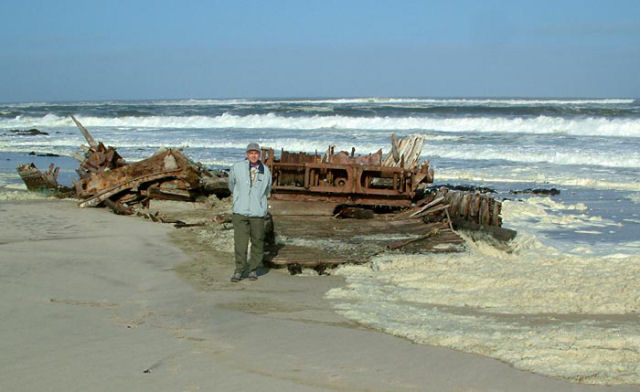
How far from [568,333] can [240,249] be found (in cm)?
326

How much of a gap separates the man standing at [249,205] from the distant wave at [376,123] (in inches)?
1189

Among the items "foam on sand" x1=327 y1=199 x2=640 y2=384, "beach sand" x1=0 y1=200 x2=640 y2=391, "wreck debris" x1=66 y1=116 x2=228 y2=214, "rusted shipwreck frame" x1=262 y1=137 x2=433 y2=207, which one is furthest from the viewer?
"wreck debris" x1=66 y1=116 x2=228 y2=214

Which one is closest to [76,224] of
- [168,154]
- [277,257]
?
[168,154]


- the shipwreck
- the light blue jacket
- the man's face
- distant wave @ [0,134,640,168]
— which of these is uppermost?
the man's face

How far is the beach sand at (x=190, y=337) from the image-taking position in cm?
395

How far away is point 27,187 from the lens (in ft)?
42.8

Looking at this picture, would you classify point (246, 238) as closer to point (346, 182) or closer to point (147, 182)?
point (346, 182)

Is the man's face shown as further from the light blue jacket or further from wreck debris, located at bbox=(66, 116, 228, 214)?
wreck debris, located at bbox=(66, 116, 228, 214)

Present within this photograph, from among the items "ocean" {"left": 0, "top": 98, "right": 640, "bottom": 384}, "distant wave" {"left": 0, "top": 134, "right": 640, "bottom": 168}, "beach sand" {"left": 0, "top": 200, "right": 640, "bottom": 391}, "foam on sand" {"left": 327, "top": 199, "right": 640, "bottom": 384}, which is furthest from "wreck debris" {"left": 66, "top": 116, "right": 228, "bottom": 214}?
"distant wave" {"left": 0, "top": 134, "right": 640, "bottom": 168}

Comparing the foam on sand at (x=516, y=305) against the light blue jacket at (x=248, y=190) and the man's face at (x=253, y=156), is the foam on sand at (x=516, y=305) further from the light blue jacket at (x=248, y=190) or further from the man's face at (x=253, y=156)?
the man's face at (x=253, y=156)

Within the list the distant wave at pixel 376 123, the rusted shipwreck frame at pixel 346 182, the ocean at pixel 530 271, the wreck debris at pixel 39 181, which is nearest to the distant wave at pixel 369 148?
the ocean at pixel 530 271

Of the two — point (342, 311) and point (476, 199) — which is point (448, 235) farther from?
point (342, 311)

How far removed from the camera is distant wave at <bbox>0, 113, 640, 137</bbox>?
3566 cm

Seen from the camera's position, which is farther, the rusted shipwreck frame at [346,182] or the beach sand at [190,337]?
the rusted shipwreck frame at [346,182]
